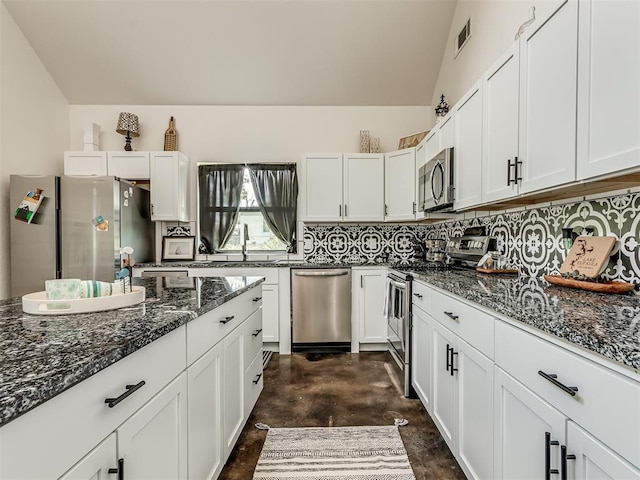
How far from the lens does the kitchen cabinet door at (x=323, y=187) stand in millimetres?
3770

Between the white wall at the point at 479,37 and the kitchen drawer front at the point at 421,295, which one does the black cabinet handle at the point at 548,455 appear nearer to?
the kitchen drawer front at the point at 421,295

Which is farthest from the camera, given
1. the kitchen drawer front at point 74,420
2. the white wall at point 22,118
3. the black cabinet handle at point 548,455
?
the white wall at point 22,118

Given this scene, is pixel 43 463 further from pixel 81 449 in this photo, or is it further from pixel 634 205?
pixel 634 205

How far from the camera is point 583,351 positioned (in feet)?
2.66

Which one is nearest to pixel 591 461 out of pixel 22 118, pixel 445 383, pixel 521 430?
pixel 521 430

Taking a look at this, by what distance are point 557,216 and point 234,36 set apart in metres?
3.40

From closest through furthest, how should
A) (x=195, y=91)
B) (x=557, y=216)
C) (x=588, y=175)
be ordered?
1. (x=588, y=175)
2. (x=557, y=216)
3. (x=195, y=91)

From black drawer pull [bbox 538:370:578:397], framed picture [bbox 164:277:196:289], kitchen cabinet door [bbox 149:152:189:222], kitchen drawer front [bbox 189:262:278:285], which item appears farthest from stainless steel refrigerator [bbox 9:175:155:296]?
black drawer pull [bbox 538:370:578:397]

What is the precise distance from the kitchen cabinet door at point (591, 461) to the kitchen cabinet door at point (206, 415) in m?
1.15

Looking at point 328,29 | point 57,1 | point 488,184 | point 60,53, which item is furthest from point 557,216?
point 60,53

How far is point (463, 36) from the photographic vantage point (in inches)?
124

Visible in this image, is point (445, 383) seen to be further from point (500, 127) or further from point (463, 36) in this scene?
point (463, 36)

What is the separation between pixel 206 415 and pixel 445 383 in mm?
1206

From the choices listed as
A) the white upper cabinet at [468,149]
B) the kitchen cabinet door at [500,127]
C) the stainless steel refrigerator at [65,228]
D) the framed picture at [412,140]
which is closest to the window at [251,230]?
the stainless steel refrigerator at [65,228]
